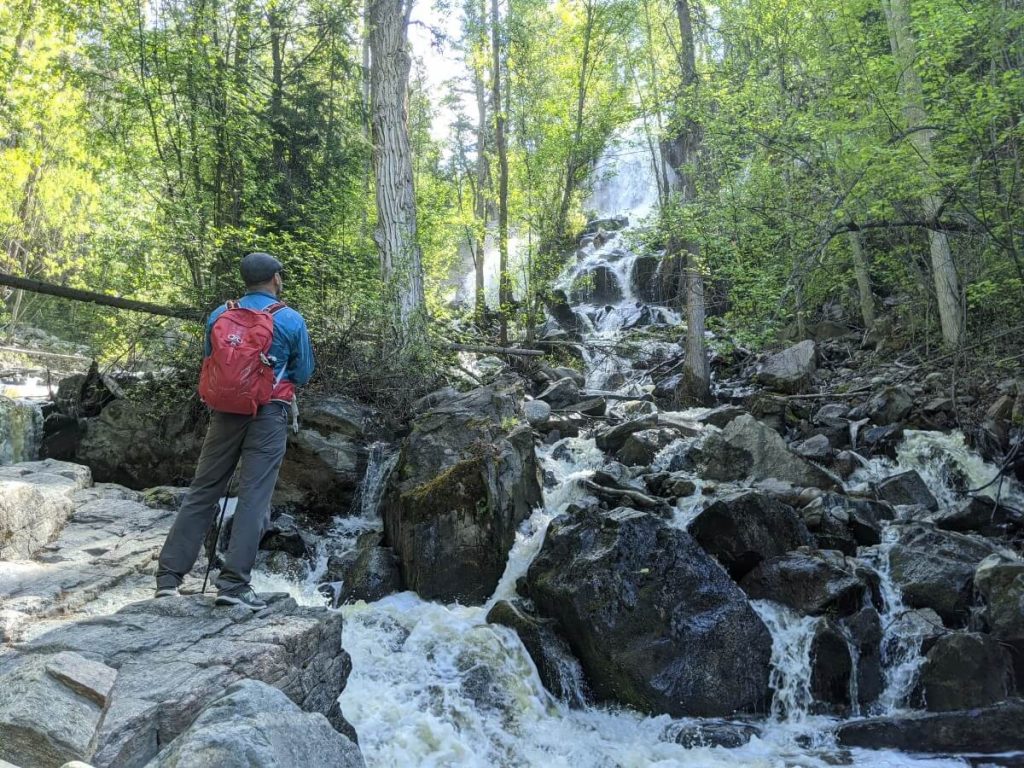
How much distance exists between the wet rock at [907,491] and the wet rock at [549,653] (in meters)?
4.81

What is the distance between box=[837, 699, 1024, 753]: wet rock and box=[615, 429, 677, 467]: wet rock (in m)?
4.88

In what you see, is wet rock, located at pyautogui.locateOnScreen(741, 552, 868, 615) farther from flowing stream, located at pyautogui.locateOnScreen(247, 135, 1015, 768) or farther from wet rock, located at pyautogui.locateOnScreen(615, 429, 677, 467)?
wet rock, located at pyautogui.locateOnScreen(615, 429, 677, 467)

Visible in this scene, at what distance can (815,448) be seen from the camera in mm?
9438

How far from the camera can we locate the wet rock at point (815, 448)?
365 inches

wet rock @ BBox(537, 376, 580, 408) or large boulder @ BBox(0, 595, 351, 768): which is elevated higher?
wet rock @ BBox(537, 376, 580, 408)

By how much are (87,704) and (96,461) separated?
813 cm

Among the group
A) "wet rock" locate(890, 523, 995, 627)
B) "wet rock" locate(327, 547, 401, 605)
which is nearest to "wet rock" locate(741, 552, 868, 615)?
"wet rock" locate(890, 523, 995, 627)

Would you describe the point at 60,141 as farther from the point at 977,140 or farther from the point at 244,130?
the point at 977,140

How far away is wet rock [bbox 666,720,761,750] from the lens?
501cm

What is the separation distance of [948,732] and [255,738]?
16.6 feet

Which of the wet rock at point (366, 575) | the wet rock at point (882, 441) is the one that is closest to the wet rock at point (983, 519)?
the wet rock at point (882, 441)

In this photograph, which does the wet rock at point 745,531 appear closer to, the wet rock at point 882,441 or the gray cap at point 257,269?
the wet rock at point 882,441

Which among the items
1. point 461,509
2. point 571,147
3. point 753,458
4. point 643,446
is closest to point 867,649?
point 753,458

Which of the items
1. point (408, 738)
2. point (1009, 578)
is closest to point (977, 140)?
point (1009, 578)
